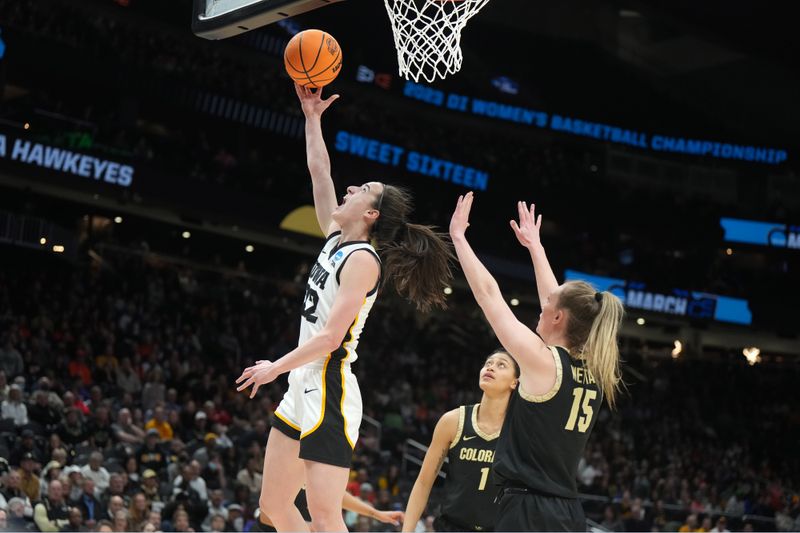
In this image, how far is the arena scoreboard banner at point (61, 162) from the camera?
18.6 metres

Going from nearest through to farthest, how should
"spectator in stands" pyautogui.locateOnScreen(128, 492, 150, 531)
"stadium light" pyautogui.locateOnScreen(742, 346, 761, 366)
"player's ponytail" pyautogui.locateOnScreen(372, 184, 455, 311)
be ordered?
"player's ponytail" pyautogui.locateOnScreen(372, 184, 455, 311), "spectator in stands" pyautogui.locateOnScreen(128, 492, 150, 531), "stadium light" pyautogui.locateOnScreen(742, 346, 761, 366)

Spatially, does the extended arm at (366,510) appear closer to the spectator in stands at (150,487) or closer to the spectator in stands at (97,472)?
the spectator in stands at (150,487)

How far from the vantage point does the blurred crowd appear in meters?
12.0

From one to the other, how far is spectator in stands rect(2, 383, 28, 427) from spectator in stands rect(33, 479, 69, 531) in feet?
7.12

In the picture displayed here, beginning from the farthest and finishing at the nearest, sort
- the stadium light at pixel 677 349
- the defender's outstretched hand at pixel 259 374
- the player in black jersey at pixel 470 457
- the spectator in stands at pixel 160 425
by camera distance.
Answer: the stadium light at pixel 677 349
the spectator in stands at pixel 160 425
the player in black jersey at pixel 470 457
the defender's outstretched hand at pixel 259 374

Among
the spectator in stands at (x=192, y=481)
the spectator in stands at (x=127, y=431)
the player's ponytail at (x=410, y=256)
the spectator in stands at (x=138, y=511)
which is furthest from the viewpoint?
the spectator in stands at (x=127, y=431)

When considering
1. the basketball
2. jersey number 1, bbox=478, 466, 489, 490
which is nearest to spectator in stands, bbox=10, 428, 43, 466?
jersey number 1, bbox=478, 466, 489, 490

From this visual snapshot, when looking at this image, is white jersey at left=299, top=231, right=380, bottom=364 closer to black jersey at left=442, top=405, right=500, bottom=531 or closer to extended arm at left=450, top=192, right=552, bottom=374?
extended arm at left=450, top=192, right=552, bottom=374

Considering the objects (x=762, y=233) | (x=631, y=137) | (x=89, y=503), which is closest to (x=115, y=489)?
(x=89, y=503)

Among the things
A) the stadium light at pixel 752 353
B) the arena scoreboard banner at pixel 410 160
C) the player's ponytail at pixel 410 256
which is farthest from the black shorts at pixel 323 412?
the stadium light at pixel 752 353

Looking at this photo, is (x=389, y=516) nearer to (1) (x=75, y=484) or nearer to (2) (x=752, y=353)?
(1) (x=75, y=484)

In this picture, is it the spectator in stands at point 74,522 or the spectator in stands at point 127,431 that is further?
the spectator in stands at point 127,431

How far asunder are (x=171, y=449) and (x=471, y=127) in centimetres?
1979

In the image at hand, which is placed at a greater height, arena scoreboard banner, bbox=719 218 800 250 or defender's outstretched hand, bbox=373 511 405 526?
arena scoreboard banner, bbox=719 218 800 250
